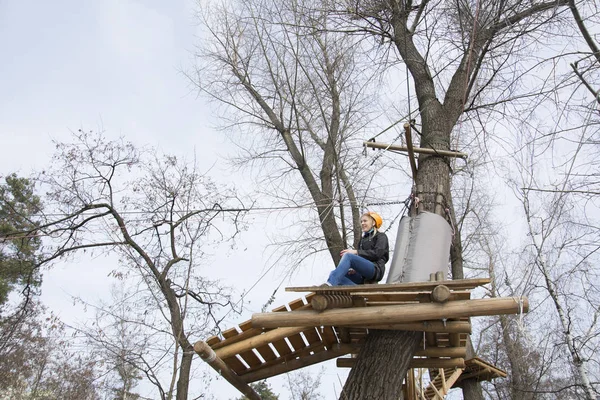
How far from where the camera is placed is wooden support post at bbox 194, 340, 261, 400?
15.8ft

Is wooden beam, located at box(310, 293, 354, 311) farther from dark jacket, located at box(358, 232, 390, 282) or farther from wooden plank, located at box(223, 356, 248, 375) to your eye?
wooden plank, located at box(223, 356, 248, 375)

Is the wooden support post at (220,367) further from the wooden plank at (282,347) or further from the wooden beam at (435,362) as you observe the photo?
the wooden beam at (435,362)

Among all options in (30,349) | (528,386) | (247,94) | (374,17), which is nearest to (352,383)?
(374,17)

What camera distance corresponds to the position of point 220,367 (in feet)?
17.2

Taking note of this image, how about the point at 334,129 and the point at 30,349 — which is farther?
the point at 30,349

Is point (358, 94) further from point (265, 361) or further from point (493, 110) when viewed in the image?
point (265, 361)

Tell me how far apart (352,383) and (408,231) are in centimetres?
175

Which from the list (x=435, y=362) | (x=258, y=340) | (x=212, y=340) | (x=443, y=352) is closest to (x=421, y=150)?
(x=443, y=352)

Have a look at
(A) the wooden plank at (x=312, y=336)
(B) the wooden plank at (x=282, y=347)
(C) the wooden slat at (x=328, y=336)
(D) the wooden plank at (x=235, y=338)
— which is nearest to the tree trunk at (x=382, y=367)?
(C) the wooden slat at (x=328, y=336)

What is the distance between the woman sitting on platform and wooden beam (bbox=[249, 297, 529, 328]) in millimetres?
687

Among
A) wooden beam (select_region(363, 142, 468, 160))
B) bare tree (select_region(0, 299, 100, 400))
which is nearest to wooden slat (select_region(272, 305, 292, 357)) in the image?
wooden beam (select_region(363, 142, 468, 160))

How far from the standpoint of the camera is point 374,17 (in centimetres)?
690

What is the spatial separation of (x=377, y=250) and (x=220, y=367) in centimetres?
207

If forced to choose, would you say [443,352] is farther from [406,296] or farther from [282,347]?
[282,347]
